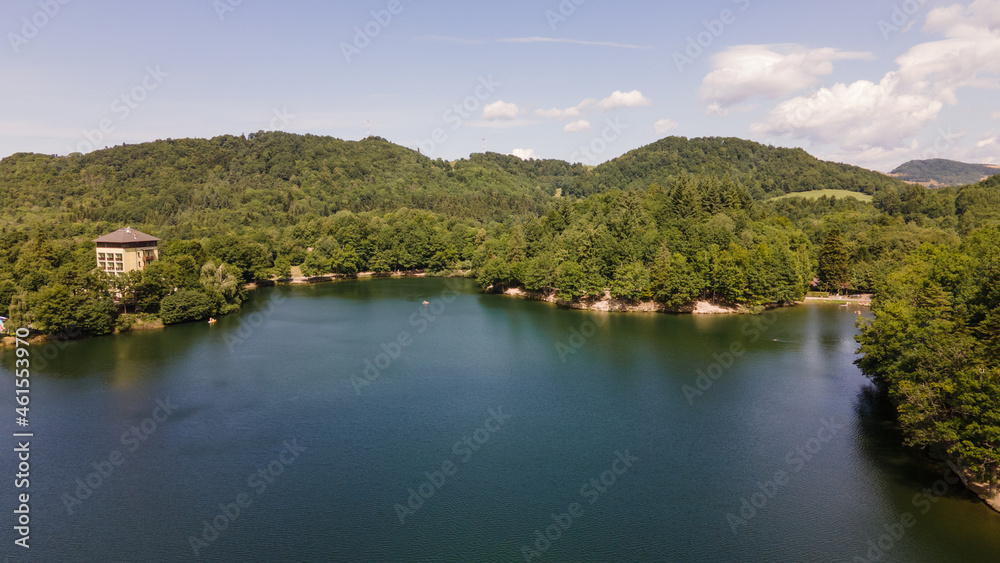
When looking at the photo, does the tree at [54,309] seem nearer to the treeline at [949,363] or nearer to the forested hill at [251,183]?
the treeline at [949,363]

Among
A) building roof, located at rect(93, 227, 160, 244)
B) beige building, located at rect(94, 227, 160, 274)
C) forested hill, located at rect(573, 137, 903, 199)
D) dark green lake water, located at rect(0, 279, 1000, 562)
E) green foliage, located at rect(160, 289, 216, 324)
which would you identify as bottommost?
dark green lake water, located at rect(0, 279, 1000, 562)

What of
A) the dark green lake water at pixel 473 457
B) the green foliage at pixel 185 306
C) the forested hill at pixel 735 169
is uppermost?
the forested hill at pixel 735 169

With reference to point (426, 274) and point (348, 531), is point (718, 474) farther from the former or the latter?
point (426, 274)

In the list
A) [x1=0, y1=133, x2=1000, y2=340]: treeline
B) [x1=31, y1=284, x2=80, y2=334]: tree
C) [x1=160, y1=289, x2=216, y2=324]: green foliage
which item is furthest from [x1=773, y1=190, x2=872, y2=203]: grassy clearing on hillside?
[x1=31, y1=284, x2=80, y2=334]: tree

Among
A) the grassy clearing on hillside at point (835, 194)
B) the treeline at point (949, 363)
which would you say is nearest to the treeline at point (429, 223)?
the grassy clearing on hillside at point (835, 194)

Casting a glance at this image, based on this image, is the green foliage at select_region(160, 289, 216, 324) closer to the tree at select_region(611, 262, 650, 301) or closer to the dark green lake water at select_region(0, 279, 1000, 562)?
the dark green lake water at select_region(0, 279, 1000, 562)

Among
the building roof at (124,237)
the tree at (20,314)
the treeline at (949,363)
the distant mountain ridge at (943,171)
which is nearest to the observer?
the treeline at (949,363)
